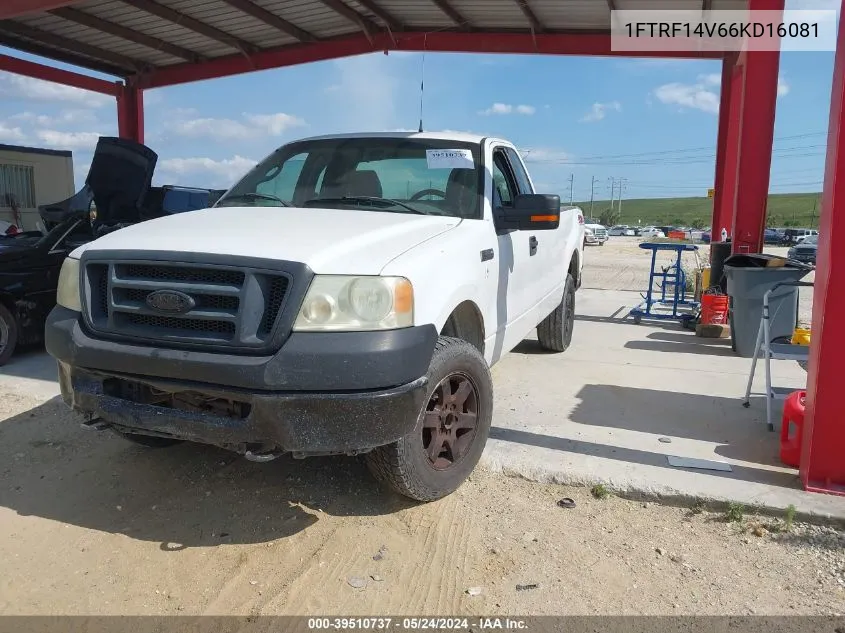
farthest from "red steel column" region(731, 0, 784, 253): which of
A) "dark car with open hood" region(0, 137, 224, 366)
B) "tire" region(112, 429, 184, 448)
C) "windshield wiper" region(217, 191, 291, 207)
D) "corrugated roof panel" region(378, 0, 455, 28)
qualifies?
"tire" region(112, 429, 184, 448)

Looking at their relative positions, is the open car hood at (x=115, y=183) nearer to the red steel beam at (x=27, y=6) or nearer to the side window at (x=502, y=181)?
the red steel beam at (x=27, y=6)

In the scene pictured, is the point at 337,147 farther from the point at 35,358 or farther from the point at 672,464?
the point at 35,358

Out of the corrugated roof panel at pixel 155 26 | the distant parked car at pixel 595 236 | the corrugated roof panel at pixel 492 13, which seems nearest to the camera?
the corrugated roof panel at pixel 492 13

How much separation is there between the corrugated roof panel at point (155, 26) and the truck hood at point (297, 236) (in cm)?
807

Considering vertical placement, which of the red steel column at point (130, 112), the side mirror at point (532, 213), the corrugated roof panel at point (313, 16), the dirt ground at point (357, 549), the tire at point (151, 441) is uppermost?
the corrugated roof panel at point (313, 16)

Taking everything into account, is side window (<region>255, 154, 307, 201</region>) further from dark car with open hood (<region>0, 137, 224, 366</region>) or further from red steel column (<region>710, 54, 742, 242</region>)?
red steel column (<region>710, 54, 742, 242</region>)

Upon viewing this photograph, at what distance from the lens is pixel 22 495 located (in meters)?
3.54

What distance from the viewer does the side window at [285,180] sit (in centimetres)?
416

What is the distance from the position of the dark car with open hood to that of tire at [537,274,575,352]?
3.45 meters

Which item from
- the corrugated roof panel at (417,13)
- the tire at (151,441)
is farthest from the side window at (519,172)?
the corrugated roof panel at (417,13)

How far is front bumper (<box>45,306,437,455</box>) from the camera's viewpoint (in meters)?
2.62

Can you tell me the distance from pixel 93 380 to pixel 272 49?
1027cm

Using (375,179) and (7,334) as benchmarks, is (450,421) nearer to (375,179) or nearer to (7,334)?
(375,179)

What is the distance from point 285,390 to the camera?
2631 millimetres
